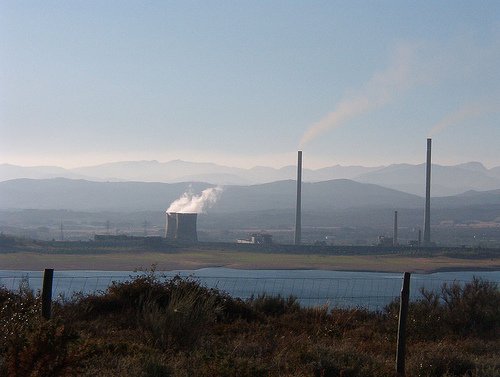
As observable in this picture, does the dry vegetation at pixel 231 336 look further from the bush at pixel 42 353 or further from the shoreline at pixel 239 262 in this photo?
the shoreline at pixel 239 262

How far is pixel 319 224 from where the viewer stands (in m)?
180

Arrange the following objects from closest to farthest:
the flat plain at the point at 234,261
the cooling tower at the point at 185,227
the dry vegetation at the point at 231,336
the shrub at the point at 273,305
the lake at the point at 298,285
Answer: the dry vegetation at the point at 231,336
the shrub at the point at 273,305
the lake at the point at 298,285
the flat plain at the point at 234,261
the cooling tower at the point at 185,227

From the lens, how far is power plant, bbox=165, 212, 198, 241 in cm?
8006

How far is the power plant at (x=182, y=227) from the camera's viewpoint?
80.1m

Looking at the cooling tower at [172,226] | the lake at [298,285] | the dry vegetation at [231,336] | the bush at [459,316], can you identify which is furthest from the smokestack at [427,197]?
the dry vegetation at [231,336]

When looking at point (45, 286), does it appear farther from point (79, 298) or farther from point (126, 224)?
point (126, 224)

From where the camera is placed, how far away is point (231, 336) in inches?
327

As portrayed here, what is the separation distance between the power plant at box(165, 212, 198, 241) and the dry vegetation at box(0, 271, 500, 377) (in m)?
68.6

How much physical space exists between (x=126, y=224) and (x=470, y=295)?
164 metres

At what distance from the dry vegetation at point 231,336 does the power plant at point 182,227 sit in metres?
68.6

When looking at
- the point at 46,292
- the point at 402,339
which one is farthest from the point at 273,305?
the point at 46,292

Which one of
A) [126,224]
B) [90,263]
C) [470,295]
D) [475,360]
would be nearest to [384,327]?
[470,295]

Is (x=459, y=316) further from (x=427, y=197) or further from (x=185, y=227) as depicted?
(x=427, y=197)

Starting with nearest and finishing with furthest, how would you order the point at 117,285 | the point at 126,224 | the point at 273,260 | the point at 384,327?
the point at 384,327 → the point at 117,285 → the point at 273,260 → the point at 126,224
